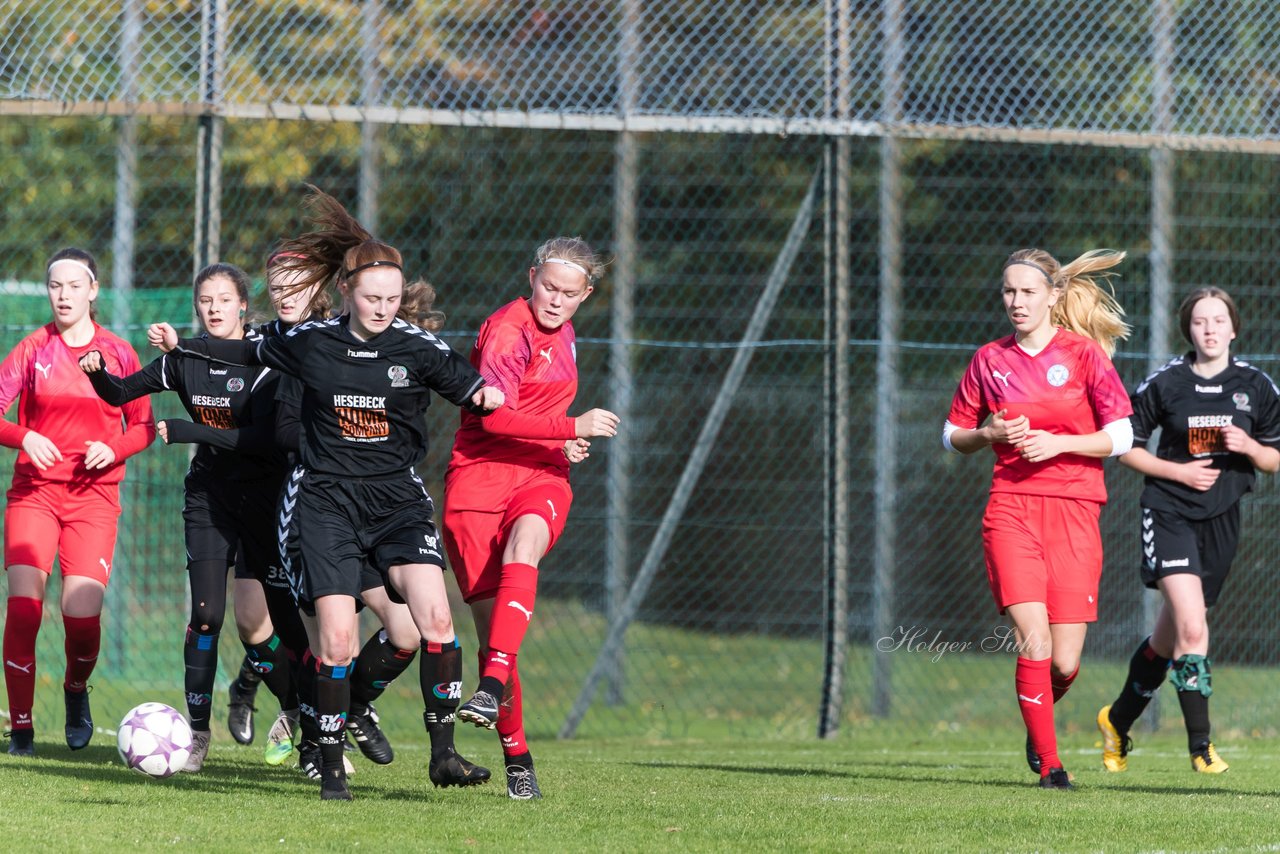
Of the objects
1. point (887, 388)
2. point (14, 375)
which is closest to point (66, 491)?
point (14, 375)

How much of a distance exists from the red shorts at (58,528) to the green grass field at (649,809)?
86 centimetres

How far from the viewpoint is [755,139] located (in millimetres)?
13000

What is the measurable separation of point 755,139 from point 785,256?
434cm

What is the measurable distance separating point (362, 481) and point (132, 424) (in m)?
1.82

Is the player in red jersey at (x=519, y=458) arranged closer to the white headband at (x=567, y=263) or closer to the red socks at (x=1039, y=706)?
the white headband at (x=567, y=263)

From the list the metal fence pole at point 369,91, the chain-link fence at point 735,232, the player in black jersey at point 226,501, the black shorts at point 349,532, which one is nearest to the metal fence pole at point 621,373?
the chain-link fence at point 735,232

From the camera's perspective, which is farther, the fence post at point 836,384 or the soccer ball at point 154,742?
the fence post at point 836,384

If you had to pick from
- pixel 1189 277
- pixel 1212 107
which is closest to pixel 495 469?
pixel 1212 107

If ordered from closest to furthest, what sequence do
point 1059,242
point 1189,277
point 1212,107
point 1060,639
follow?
point 1060,639, point 1212,107, point 1189,277, point 1059,242

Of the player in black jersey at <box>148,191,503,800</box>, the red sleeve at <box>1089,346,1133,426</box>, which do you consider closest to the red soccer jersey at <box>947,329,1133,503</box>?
the red sleeve at <box>1089,346,1133,426</box>

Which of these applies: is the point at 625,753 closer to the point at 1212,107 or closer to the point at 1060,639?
the point at 1060,639

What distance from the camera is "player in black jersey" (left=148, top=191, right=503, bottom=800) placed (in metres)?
5.39

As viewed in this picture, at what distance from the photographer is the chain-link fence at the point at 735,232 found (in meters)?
9.23

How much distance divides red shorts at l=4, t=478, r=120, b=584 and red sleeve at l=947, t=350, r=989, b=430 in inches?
151
